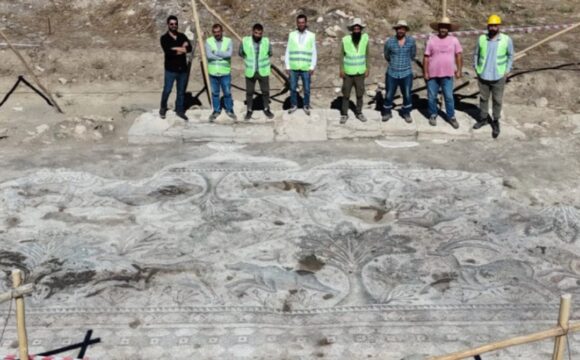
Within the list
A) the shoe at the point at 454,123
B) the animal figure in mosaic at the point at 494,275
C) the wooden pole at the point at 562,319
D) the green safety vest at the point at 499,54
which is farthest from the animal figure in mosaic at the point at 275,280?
the green safety vest at the point at 499,54

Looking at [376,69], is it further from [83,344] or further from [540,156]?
[83,344]

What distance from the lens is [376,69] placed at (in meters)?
13.8

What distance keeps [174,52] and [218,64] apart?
2.19 ft

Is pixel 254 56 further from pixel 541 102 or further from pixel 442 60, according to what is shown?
pixel 541 102

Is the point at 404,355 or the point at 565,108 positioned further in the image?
the point at 565,108

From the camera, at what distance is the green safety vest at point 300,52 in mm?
11062

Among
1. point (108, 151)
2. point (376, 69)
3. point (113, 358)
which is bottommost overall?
point (113, 358)

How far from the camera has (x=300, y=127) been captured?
11523 mm

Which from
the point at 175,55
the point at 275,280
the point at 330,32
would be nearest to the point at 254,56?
the point at 175,55

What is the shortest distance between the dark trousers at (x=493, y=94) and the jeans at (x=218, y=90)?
375 cm

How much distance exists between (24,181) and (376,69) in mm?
6626

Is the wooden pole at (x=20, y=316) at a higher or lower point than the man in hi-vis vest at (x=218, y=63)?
lower

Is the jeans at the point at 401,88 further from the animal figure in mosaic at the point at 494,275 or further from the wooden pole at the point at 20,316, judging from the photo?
the wooden pole at the point at 20,316

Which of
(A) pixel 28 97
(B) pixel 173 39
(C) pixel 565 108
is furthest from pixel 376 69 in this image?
(A) pixel 28 97
